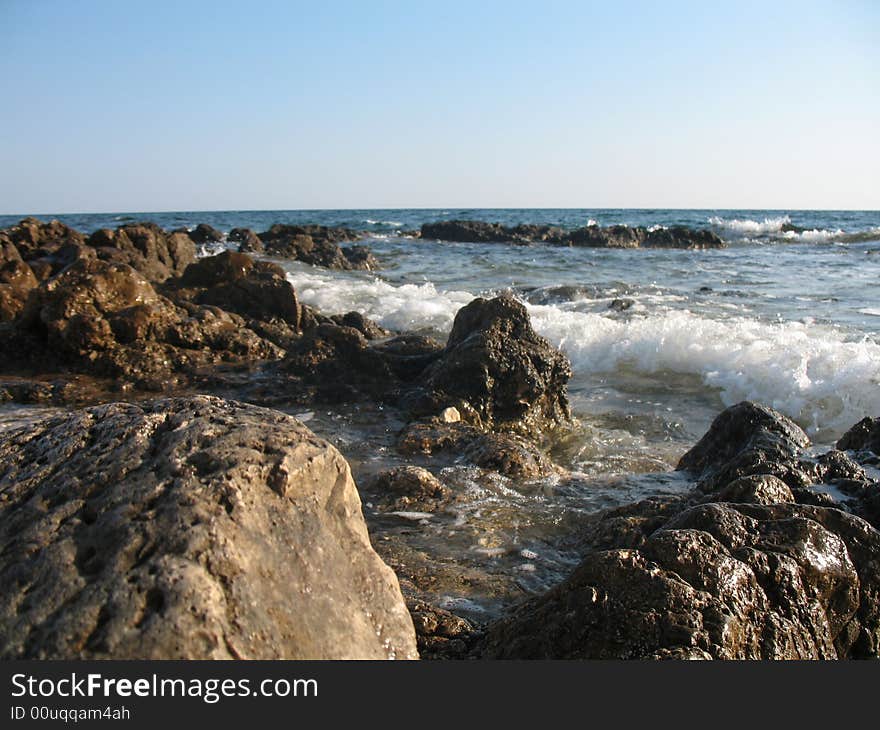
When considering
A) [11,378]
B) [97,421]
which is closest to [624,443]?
[97,421]

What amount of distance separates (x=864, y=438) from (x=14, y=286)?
1070cm

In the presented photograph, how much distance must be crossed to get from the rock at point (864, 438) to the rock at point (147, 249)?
37.2ft

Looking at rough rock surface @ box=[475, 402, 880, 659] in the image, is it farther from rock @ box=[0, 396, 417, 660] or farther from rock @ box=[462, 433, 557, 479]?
rock @ box=[462, 433, 557, 479]

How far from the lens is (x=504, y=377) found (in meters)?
7.01

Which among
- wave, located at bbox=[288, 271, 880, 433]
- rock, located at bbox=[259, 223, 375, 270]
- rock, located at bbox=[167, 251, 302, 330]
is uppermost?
rock, located at bbox=[259, 223, 375, 270]

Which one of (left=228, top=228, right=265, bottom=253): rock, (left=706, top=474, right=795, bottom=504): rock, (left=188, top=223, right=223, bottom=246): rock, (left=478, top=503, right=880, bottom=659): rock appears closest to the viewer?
(left=478, top=503, right=880, bottom=659): rock

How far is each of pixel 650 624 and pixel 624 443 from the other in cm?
450

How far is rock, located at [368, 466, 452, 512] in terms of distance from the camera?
489 cm

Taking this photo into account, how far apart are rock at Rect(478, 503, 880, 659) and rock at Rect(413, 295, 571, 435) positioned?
3.82 m

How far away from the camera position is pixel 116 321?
8227 millimetres

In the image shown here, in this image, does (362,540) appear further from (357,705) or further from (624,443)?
(624,443)

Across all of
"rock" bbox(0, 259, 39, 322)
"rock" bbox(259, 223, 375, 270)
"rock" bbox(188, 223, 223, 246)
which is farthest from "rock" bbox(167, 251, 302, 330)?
"rock" bbox(188, 223, 223, 246)

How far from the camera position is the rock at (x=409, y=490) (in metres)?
4.89

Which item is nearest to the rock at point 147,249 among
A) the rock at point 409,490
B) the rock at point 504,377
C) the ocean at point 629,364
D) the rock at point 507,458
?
the ocean at point 629,364
